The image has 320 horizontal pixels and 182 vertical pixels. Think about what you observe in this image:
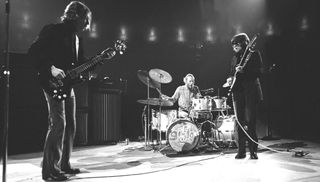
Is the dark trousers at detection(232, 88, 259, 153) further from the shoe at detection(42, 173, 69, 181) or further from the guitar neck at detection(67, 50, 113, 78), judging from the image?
the shoe at detection(42, 173, 69, 181)

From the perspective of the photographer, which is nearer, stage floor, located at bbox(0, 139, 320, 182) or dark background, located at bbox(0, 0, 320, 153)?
stage floor, located at bbox(0, 139, 320, 182)

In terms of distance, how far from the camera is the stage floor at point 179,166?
3.69 metres

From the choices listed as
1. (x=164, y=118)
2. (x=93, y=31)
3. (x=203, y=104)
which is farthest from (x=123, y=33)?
(x=203, y=104)

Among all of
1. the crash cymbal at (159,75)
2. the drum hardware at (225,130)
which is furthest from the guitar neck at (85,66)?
the drum hardware at (225,130)

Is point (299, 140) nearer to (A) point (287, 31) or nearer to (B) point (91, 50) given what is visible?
(A) point (287, 31)

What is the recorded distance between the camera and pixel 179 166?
4.53 m

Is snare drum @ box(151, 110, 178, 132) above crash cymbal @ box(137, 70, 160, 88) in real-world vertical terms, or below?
below

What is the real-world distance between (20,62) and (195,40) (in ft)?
15.8

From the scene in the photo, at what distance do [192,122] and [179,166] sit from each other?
1.42 metres

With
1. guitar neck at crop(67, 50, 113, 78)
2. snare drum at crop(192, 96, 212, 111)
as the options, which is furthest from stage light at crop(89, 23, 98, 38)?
guitar neck at crop(67, 50, 113, 78)

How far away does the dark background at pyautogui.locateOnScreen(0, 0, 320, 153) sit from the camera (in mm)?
7891

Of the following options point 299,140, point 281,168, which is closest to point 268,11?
point 299,140

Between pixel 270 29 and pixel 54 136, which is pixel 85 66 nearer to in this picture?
pixel 54 136

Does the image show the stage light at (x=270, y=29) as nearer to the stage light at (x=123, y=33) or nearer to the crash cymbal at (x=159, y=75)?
the crash cymbal at (x=159, y=75)
